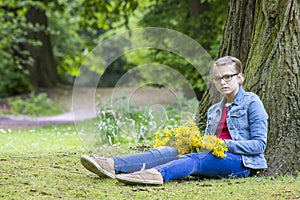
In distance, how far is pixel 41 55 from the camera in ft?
66.6

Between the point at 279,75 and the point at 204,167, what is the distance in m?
1.10

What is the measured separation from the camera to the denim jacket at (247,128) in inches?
167

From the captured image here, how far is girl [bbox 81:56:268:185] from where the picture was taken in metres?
4.21

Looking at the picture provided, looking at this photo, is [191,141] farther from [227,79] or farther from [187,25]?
[187,25]

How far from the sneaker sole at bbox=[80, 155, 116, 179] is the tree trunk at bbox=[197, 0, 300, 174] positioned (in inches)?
54.2

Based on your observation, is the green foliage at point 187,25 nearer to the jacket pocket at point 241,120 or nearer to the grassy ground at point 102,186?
the grassy ground at point 102,186

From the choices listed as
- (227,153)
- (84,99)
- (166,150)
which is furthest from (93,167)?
(84,99)

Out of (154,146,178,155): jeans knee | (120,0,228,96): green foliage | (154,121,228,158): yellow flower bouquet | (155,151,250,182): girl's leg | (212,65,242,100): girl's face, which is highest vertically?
(120,0,228,96): green foliage

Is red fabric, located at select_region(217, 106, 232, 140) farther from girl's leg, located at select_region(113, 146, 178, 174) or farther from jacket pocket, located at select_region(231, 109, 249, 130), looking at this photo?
girl's leg, located at select_region(113, 146, 178, 174)

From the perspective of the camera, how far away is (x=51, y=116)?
16.2 meters

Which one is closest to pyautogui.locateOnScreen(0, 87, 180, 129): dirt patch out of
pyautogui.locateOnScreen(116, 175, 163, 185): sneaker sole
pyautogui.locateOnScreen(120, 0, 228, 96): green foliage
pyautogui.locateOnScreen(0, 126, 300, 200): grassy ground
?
pyautogui.locateOnScreen(120, 0, 228, 96): green foliage

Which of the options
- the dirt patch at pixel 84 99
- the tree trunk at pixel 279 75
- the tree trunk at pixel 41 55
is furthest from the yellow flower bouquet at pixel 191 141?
the tree trunk at pixel 41 55

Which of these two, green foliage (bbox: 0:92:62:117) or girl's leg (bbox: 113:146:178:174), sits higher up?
girl's leg (bbox: 113:146:178:174)

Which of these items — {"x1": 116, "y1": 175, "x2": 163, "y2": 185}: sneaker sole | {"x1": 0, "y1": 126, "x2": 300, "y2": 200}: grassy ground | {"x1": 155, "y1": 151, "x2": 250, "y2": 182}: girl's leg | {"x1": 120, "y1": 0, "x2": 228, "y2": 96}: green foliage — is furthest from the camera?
{"x1": 120, "y1": 0, "x2": 228, "y2": 96}: green foliage
